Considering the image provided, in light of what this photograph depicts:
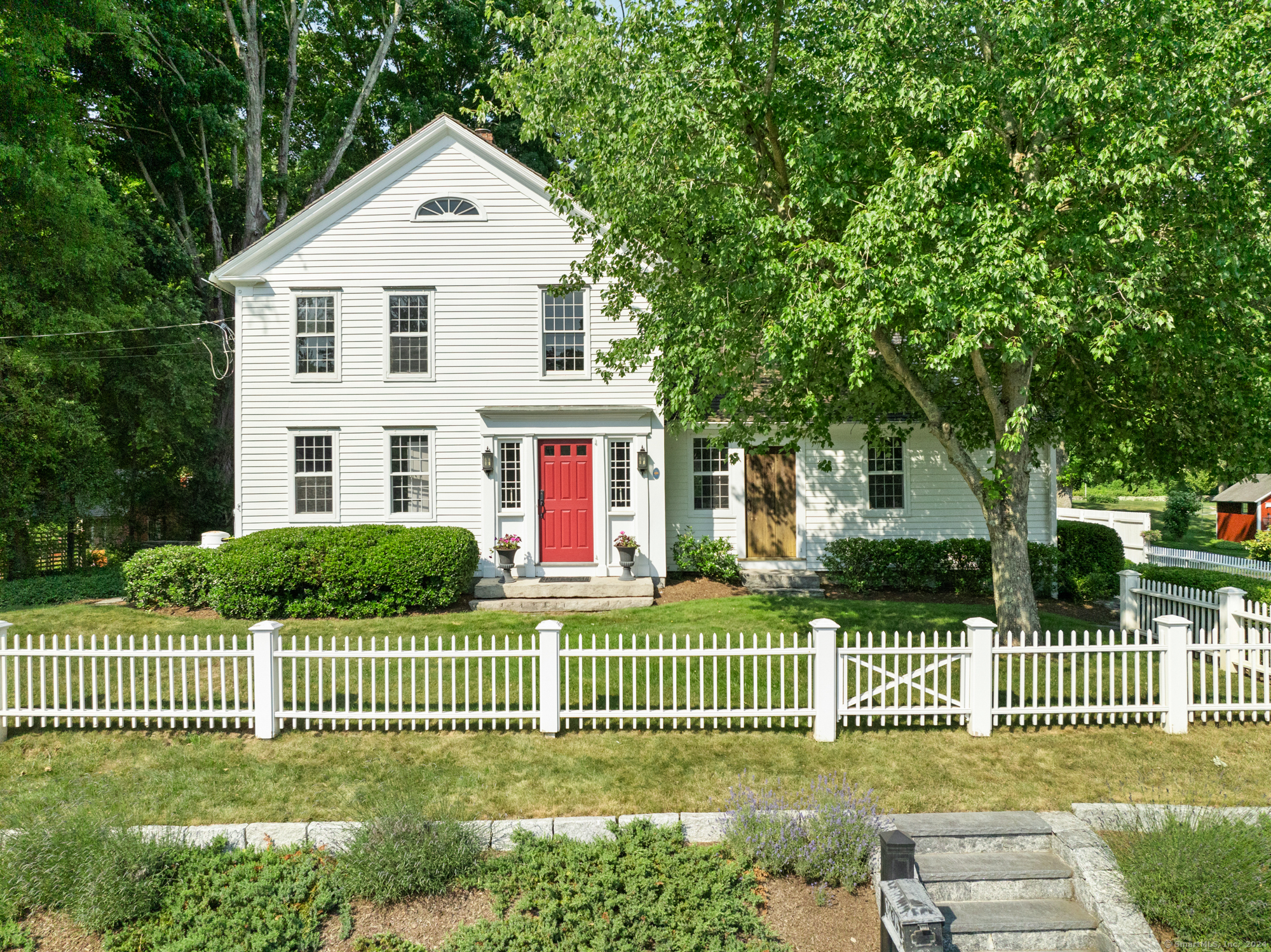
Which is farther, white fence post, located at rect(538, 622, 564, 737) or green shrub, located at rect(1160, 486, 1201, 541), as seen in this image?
green shrub, located at rect(1160, 486, 1201, 541)

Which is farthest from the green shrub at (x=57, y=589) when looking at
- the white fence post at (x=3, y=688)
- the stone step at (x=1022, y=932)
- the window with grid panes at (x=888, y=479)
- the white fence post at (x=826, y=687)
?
the stone step at (x=1022, y=932)

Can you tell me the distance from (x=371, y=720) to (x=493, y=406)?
7.97m

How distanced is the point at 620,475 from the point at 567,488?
1.09 m

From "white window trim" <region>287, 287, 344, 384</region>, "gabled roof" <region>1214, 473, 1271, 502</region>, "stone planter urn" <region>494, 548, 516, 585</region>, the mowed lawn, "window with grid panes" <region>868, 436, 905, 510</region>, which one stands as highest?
"white window trim" <region>287, 287, 344, 384</region>

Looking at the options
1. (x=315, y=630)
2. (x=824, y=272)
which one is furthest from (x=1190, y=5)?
(x=315, y=630)

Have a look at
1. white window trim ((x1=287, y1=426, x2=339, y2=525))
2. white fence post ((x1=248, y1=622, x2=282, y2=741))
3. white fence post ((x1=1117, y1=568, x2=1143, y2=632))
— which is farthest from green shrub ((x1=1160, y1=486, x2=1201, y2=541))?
white fence post ((x1=248, y1=622, x2=282, y2=741))

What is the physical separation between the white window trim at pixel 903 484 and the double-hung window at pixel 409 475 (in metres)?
8.99

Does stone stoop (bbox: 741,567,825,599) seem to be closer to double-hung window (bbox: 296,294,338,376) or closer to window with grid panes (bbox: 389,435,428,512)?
window with grid panes (bbox: 389,435,428,512)

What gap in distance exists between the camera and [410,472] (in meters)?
14.7

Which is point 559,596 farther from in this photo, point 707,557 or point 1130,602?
point 1130,602

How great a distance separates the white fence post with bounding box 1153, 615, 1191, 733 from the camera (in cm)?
724

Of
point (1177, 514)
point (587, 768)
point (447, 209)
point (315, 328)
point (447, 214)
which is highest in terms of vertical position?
point (447, 209)

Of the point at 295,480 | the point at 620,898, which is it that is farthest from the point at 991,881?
the point at 295,480

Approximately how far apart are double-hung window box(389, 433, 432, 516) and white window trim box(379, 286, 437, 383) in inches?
44.9
